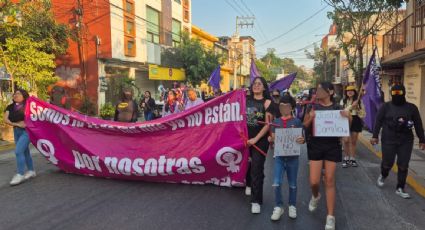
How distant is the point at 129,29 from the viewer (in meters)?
24.0

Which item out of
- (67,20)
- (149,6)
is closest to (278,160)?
(67,20)

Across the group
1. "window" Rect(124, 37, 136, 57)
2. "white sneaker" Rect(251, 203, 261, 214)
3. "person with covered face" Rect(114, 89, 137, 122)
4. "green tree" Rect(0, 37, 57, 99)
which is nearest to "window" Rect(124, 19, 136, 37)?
"window" Rect(124, 37, 136, 57)

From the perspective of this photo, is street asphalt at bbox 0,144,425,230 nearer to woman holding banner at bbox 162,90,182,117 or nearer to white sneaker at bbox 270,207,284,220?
white sneaker at bbox 270,207,284,220

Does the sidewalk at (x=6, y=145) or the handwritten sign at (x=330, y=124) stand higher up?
the handwritten sign at (x=330, y=124)

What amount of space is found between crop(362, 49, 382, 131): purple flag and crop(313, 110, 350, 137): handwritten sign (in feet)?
8.69

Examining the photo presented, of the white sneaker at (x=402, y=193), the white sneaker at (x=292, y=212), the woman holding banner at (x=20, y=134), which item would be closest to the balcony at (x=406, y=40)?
the white sneaker at (x=402, y=193)

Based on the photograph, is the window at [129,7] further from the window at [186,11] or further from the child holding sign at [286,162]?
the child holding sign at [286,162]

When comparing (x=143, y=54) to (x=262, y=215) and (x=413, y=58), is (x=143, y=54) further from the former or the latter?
(x=262, y=215)

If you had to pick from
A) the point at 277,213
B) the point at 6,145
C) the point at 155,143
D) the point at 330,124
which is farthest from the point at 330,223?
the point at 6,145

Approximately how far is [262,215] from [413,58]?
12076mm

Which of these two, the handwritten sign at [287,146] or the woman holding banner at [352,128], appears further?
the woman holding banner at [352,128]

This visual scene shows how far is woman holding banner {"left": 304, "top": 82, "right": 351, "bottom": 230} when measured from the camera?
446 centimetres

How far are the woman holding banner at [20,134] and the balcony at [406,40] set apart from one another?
10.4m

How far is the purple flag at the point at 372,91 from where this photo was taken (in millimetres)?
6867
